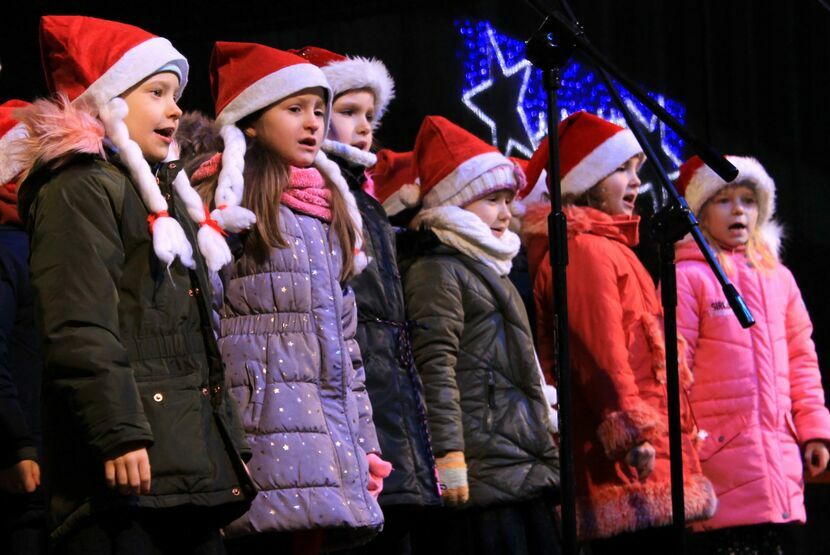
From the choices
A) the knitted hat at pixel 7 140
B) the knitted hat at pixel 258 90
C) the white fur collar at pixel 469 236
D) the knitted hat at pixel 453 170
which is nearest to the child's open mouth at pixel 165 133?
the knitted hat at pixel 258 90

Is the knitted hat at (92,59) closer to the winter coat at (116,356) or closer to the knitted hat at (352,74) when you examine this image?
the winter coat at (116,356)

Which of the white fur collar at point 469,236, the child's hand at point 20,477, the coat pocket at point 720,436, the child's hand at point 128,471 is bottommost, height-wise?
the coat pocket at point 720,436

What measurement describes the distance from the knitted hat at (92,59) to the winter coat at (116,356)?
0.17 meters

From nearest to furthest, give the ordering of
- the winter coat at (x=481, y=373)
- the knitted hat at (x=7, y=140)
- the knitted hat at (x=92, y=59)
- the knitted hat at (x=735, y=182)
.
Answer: the knitted hat at (x=92, y=59) → the knitted hat at (x=7, y=140) → the winter coat at (x=481, y=373) → the knitted hat at (x=735, y=182)

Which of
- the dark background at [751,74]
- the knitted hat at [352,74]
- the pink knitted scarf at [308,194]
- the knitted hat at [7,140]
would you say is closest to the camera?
the pink knitted scarf at [308,194]

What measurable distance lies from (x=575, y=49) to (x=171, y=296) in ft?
3.38

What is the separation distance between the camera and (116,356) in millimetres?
2295

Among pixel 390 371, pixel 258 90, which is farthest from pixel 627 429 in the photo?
pixel 258 90

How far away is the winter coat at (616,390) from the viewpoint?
3926mm

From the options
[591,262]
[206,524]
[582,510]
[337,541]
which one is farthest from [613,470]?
[206,524]

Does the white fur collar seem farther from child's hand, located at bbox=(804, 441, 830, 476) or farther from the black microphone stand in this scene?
child's hand, located at bbox=(804, 441, 830, 476)

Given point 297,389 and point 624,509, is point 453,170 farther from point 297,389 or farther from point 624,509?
point 297,389

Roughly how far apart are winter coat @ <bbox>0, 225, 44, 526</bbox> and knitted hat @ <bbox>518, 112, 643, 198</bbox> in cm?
186

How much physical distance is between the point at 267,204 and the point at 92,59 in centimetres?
60
